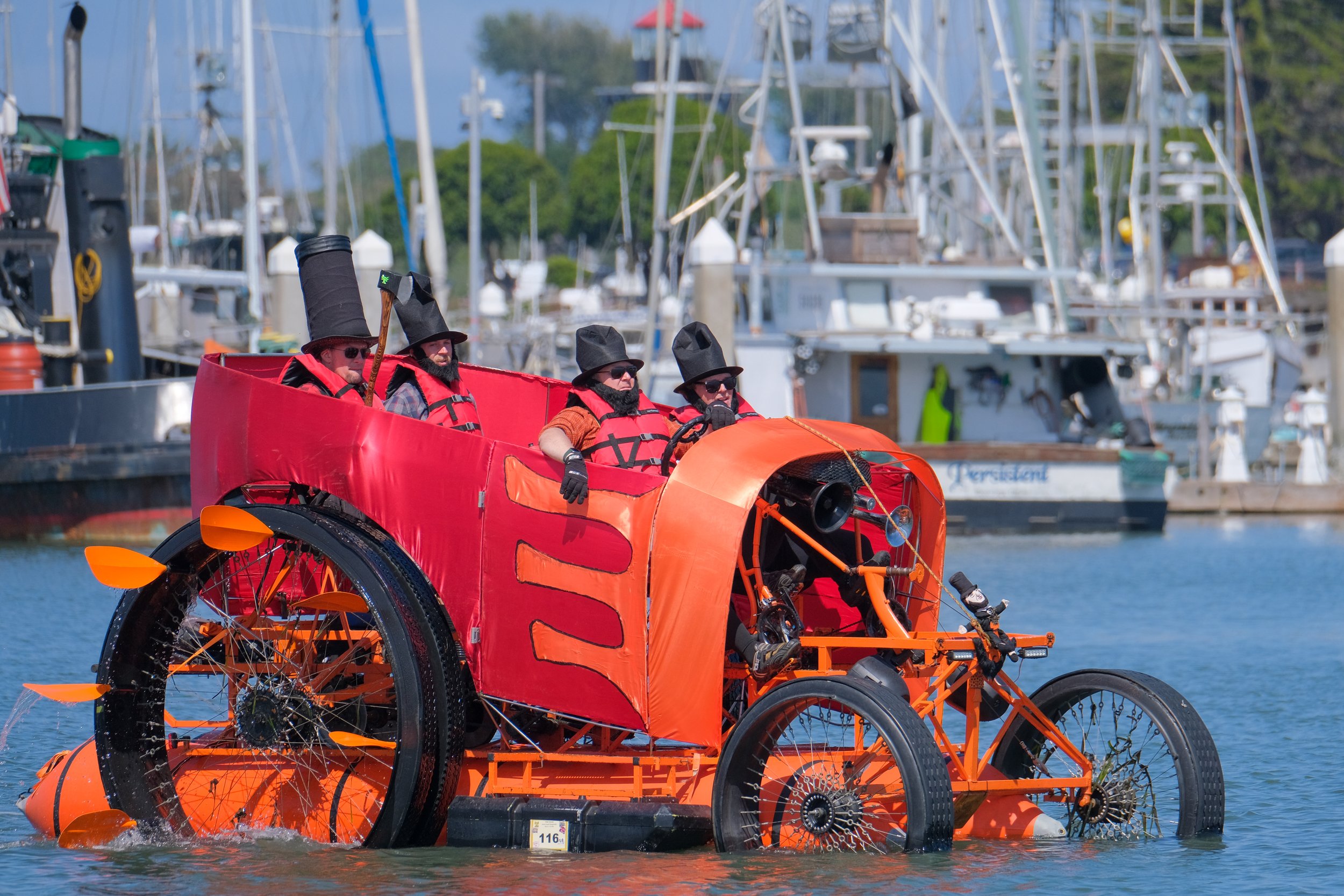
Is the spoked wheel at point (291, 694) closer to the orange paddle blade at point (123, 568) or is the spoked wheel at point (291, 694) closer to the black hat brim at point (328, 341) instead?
the orange paddle blade at point (123, 568)

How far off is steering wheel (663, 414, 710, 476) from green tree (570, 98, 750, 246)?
1872 inches

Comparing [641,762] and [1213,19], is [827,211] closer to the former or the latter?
[641,762]

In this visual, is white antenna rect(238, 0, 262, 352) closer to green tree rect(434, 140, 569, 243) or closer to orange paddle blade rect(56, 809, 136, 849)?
orange paddle blade rect(56, 809, 136, 849)

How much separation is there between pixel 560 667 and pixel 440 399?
55.8 inches

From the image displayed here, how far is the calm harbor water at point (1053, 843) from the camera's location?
6.54 meters

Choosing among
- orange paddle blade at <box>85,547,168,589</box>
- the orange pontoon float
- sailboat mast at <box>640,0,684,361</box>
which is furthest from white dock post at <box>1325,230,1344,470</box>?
orange paddle blade at <box>85,547,168,589</box>

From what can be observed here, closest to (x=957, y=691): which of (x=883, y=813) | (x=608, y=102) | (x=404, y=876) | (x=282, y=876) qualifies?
(x=883, y=813)

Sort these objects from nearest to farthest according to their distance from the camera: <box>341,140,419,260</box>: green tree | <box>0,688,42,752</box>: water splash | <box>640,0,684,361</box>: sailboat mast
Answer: <box>0,688,42,752</box>: water splash
<box>640,0,684,361</box>: sailboat mast
<box>341,140,419,260</box>: green tree

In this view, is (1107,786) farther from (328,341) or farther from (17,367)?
(17,367)

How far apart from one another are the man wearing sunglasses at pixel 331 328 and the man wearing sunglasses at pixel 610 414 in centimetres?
102

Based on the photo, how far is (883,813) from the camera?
6.59 metres

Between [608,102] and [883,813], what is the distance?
7993 cm

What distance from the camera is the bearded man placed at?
7590 millimetres

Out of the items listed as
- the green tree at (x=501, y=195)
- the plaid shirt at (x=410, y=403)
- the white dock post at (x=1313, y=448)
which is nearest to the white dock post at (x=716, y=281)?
the white dock post at (x=1313, y=448)
